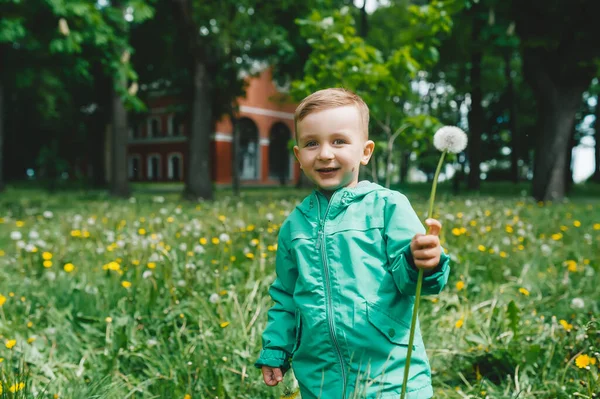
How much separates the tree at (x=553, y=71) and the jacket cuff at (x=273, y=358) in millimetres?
11929

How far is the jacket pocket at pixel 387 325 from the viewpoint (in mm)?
1715

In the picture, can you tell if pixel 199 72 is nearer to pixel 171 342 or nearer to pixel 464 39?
pixel 464 39

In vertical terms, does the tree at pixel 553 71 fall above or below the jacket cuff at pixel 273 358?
above

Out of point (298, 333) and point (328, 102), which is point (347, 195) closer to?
point (328, 102)

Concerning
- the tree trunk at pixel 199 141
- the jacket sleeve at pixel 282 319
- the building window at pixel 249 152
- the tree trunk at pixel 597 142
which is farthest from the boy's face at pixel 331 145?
the building window at pixel 249 152

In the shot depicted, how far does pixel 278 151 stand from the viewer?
151ft

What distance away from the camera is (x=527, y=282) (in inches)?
161

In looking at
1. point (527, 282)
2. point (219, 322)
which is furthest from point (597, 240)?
point (219, 322)

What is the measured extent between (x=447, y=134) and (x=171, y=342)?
209 cm

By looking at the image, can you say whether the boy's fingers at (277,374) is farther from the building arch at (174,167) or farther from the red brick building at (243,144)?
the building arch at (174,167)

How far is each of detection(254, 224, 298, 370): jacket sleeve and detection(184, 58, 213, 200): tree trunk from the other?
1144cm

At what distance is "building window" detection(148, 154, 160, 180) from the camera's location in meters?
46.6

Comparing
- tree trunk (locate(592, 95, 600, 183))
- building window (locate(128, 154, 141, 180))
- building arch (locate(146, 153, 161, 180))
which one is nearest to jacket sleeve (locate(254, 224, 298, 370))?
tree trunk (locate(592, 95, 600, 183))

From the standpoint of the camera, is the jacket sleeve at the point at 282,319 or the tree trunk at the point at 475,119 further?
the tree trunk at the point at 475,119
